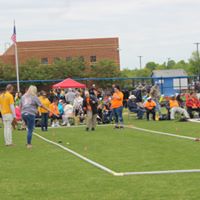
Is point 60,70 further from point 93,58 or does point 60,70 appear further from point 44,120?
point 44,120

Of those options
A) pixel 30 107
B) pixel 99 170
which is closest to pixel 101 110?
pixel 30 107

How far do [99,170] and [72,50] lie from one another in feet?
263

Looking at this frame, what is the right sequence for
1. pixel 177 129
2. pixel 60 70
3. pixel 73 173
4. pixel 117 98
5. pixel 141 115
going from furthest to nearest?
pixel 60 70 < pixel 141 115 < pixel 117 98 < pixel 177 129 < pixel 73 173

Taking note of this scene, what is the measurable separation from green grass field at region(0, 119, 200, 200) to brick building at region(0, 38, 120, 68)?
236ft

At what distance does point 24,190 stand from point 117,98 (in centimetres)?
1351

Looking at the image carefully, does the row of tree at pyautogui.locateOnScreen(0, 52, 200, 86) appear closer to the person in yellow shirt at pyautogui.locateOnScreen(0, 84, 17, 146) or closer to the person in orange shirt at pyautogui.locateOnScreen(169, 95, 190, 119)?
the person in orange shirt at pyautogui.locateOnScreen(169, 95, 190, 119)

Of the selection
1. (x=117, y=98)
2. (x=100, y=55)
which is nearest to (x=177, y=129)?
(x=117, y=98)

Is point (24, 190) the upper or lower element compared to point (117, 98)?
lower

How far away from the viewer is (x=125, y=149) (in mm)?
14094

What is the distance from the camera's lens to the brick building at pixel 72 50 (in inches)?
3489

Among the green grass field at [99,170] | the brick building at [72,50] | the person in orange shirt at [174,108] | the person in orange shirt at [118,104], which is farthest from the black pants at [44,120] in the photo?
the brick building at [72,50]

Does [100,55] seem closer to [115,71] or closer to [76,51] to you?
[76,51]

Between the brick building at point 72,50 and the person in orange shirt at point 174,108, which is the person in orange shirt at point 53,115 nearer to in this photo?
the person in orange shirt at point 174,108

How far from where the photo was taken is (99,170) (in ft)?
34.6
